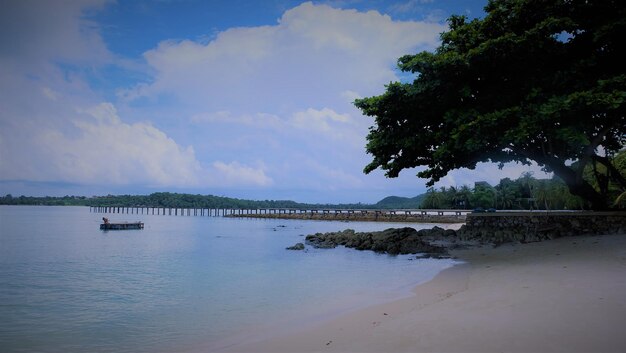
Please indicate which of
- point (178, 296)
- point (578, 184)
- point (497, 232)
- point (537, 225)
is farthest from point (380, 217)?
point (178, 296)

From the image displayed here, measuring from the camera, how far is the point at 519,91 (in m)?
14.3

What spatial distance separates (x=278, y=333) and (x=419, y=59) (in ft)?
35.7

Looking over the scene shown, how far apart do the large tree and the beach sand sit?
15.9 ft

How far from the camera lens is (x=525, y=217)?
16047mm

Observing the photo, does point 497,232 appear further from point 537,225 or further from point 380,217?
point 380,217

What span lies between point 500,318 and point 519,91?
11299mm

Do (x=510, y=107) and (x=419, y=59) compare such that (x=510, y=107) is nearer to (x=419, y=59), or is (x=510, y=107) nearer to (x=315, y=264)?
(x=419, y=59)

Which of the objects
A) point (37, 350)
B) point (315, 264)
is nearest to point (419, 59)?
point (315, 264)

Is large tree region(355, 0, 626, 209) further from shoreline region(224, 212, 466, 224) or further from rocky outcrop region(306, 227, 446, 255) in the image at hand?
shoreline region(224, 212, 466, 224)

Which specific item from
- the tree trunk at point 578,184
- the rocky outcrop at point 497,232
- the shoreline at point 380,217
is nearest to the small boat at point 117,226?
the rocky outcrop at point 497,232

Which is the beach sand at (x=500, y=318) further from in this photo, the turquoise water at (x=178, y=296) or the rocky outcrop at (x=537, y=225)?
the rocky outcrop at (x=537, y=225)

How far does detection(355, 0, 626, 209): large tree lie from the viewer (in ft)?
40.8

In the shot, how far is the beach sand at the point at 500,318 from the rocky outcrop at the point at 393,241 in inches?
326

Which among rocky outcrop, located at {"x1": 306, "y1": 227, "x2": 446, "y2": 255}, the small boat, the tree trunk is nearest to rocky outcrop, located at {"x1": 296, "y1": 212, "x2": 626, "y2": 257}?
rocky outcrop, located at {"x1": 306, "y1": 227, "x2": 446, "y2": 255}
